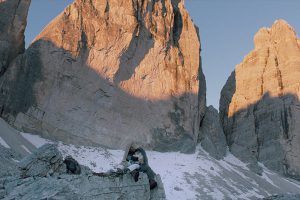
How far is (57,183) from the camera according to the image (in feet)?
29.0

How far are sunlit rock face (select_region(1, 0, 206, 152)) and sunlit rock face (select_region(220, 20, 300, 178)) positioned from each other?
374 inches

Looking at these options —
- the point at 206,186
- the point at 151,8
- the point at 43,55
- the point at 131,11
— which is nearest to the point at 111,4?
the point at 131,11

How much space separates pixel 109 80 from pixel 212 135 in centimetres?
1225

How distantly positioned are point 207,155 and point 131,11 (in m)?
12.7

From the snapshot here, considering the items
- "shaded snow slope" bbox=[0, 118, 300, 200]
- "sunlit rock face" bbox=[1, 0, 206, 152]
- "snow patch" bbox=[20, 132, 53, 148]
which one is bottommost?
"shaded snow slope" bbox=[0, 118, 300, 200]

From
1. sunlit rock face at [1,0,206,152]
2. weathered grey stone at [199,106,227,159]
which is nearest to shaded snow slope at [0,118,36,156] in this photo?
sunlit rock face at [1,0,206,152]

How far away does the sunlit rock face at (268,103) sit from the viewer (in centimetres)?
4588

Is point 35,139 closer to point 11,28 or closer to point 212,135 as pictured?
point 11,28

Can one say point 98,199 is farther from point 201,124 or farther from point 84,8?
point 201,124

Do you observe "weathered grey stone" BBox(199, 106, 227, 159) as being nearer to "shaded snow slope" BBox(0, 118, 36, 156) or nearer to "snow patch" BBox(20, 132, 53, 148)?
"snow patch" BBox(20, 132, 53, 148)

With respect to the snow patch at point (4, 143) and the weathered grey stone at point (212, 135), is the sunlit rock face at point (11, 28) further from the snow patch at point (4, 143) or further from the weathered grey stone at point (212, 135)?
the weathered grey stone at point (212, 135)

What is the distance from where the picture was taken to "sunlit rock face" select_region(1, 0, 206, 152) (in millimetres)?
30656

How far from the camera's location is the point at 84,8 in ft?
113

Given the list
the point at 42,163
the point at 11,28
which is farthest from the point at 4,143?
the point at 42,163
